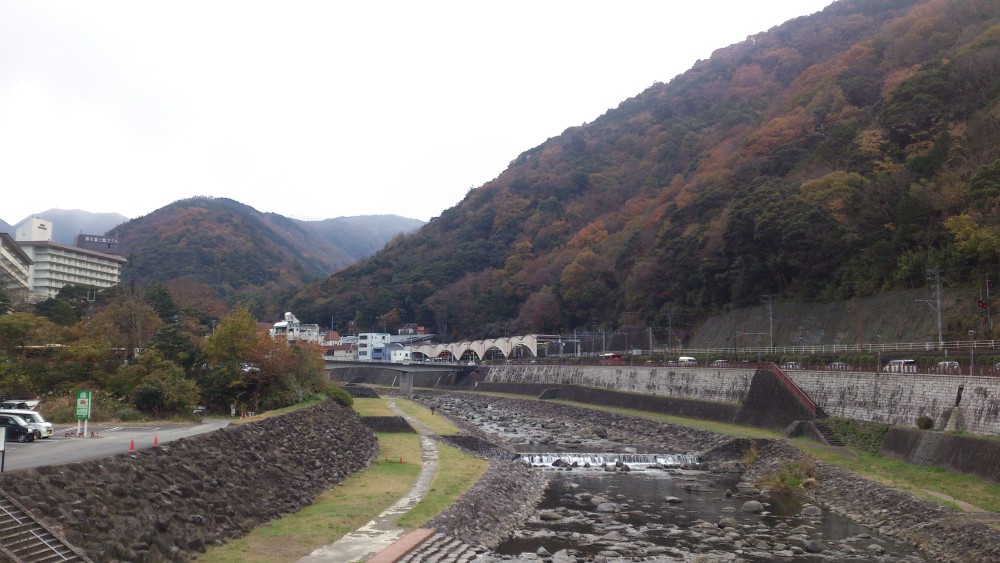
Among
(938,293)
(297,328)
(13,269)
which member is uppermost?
(13,269)

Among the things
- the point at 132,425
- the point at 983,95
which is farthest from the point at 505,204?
the point at 132,425

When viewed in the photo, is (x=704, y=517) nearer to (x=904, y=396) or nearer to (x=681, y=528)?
(x=681, y=528)

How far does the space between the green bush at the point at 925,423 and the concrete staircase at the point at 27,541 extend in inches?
1068

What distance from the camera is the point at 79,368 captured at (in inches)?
1222

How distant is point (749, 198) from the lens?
61.6 meters

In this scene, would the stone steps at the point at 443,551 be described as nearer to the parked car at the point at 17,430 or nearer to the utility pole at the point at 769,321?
the parked car at the point at 17,430

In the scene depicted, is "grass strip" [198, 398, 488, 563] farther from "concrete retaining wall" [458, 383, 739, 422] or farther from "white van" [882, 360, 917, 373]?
"white van" [882, 360, 917, 373]

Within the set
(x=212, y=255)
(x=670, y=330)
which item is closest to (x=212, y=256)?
(x=212, y=255)

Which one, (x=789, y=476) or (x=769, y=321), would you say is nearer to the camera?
(x=789, y=476)

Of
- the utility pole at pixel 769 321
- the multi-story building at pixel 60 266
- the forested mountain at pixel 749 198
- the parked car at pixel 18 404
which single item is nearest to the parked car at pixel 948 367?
the forested mountain at pixel 749 198

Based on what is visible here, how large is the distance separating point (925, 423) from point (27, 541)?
1099 inches

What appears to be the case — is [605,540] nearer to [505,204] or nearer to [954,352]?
[954,352]

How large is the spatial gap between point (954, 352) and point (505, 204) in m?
111

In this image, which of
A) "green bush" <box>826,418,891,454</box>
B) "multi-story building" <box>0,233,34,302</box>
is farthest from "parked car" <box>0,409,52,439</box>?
"multi-story building" <box>0,233,34,302</box>
